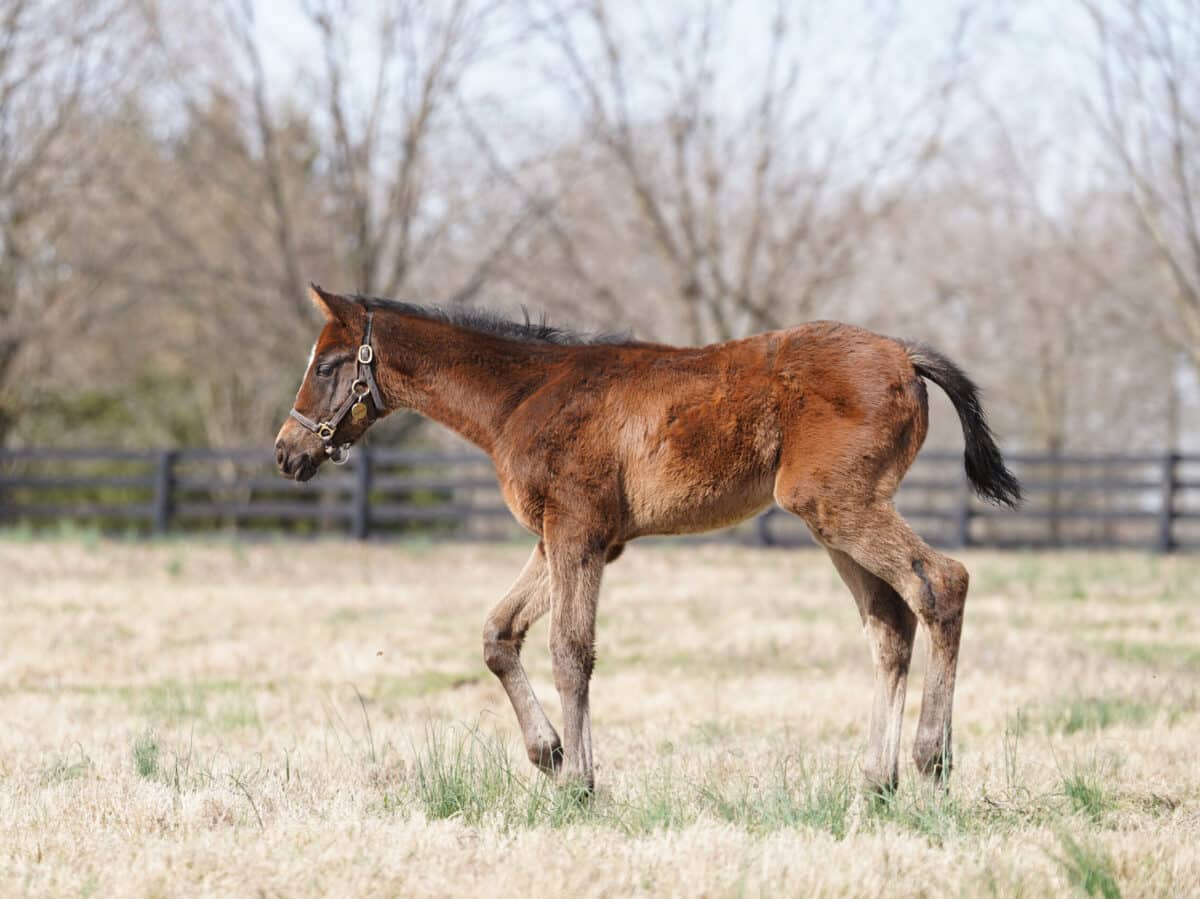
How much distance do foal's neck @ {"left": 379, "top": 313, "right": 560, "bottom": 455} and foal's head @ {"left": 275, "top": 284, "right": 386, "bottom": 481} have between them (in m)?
0.08

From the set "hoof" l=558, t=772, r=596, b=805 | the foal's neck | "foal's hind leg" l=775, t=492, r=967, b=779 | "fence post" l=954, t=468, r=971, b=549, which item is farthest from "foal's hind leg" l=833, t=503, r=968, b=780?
"fence post" l=954, t=468, r=971, b=549

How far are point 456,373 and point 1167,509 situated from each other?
55.5 feet

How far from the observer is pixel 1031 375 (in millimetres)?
33406

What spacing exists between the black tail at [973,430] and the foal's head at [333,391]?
2.13m

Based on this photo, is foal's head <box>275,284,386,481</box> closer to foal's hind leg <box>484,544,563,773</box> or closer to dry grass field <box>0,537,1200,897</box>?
foal's hind leg <box>484,544,563,773</box>

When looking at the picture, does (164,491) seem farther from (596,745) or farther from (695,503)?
(695,503)

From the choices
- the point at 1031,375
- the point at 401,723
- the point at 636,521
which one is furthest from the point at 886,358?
the point at 1031,375

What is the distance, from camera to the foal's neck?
5480 millimetres

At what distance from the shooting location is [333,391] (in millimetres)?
5504

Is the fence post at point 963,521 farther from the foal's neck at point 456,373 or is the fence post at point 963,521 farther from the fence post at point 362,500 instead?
the foal's neck at point 456,373

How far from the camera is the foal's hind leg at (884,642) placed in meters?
5.21

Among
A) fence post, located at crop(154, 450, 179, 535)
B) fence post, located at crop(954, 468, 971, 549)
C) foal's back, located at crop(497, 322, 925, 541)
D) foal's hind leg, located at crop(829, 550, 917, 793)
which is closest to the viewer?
foal's back, located at crop(497, 322, 925, 541)

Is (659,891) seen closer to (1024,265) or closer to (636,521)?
(636,521)

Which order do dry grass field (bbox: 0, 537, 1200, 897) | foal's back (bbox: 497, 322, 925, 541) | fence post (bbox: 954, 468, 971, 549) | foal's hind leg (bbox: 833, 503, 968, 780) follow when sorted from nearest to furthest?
dry grass field (bbox: 0, 537, 1200, 897) → foal's hind leg (bbox: 833, 503, 968, 780) → foal's back (bbox: 497, 322, 925, 541) → fence post (bbox: 954, 468, 971, 549)
